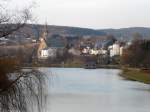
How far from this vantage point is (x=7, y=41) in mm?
7750

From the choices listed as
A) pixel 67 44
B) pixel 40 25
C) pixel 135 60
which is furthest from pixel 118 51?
pixel 40 25

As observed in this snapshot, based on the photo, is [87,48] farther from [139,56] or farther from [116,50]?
[139,56]

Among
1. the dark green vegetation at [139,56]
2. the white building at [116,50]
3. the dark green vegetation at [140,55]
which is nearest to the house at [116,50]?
the white building at [116,50]

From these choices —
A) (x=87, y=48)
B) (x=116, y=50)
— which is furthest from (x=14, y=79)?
(x=87, y=48)

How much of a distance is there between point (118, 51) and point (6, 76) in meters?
87.7

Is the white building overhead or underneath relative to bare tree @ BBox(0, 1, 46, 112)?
underneath

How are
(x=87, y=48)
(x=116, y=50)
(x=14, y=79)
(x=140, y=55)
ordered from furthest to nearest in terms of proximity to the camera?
(x=87, y=48) < (x=116, y=50) < (x=140, y=55) < (x=14, y=79)

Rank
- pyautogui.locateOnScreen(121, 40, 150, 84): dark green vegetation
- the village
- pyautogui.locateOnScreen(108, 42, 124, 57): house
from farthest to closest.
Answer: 1. pyautogui.locateOnScreen(108, 42, 124, 57): house
2. the village
3. pyautogui.locateOnScreen(121, 40, 150, 84): dark green vegetation

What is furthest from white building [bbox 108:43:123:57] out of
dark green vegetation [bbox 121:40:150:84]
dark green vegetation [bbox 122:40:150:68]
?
dark green vegetation [bbox 122:40:150:68]

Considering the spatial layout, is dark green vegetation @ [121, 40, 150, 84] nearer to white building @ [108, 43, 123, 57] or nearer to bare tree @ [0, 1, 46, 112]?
white building @ [108, 43, 123, 57]

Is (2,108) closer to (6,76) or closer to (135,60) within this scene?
(6,76)

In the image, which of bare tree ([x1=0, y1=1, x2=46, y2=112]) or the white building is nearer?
bare tree ([x1=0, y1=1, x2=46, y2=112])

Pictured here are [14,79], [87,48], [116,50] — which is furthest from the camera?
[87,48]

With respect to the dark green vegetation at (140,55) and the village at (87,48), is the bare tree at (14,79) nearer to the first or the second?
the dark green vegetation at (140,55)
